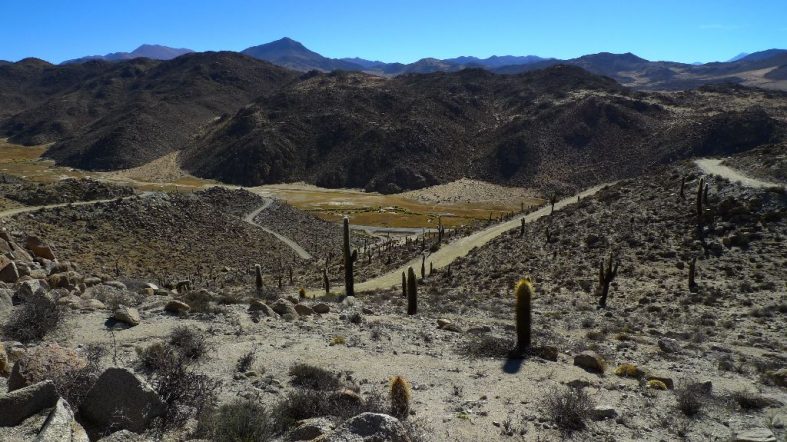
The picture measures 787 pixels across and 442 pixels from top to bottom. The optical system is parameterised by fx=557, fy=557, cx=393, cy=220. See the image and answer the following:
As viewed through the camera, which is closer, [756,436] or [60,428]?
[60,428]

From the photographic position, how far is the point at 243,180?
404ft

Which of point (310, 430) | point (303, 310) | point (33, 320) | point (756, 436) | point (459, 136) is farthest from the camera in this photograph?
point (459, 136)

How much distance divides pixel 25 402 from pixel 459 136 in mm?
136042

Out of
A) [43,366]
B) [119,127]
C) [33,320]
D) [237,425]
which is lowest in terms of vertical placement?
[237,425]

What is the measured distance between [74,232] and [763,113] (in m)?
124

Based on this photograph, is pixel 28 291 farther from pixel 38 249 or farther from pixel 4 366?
pixel 38 249

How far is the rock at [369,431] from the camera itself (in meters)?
6.55

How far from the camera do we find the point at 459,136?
139 meters

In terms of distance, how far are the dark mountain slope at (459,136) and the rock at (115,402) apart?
362 ft

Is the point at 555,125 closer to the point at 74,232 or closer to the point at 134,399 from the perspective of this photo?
the point at 74,232

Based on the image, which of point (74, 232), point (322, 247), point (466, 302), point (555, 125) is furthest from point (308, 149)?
point (466, 302)

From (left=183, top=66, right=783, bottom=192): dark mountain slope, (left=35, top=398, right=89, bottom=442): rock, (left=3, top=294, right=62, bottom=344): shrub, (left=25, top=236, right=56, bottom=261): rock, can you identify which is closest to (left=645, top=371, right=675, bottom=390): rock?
(left=35, top=398, right=89, bottom=442): rock

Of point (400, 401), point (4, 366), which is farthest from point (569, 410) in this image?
point (4, 366)

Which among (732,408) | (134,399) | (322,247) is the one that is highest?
(134,399)
